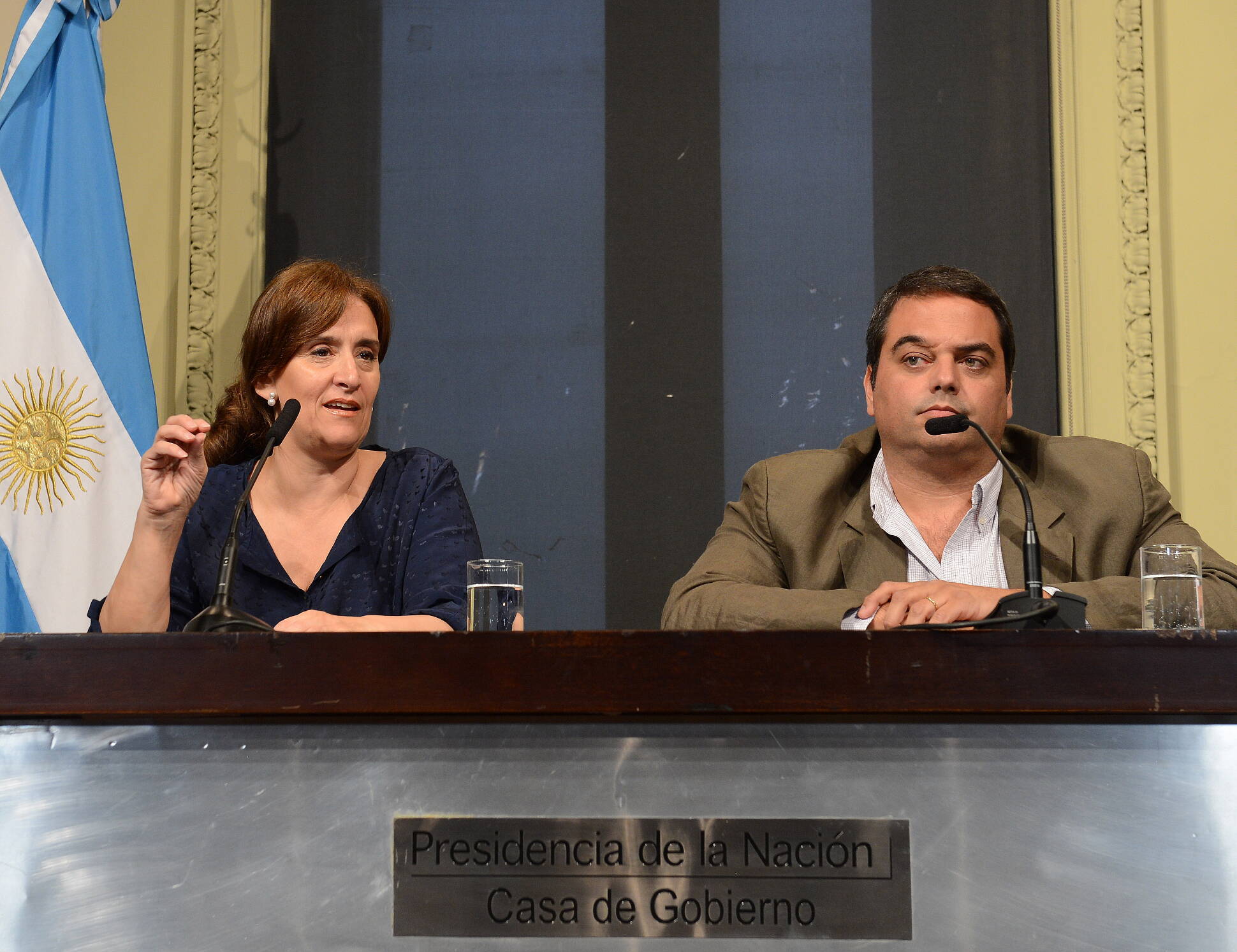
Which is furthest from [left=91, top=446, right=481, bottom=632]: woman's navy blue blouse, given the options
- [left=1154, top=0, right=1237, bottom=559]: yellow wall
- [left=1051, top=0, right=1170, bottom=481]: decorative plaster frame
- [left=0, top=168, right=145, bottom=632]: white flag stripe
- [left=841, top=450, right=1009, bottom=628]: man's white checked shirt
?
[left=1154, top=0, right=1237, bottom=559]: yellow wall

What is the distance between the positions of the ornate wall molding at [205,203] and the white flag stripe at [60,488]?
1.33 ft

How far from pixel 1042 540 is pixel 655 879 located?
1145 millimetres

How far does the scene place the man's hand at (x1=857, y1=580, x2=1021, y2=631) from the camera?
5.15 feet

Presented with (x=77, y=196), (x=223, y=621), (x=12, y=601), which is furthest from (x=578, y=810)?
(x=77, y=196)

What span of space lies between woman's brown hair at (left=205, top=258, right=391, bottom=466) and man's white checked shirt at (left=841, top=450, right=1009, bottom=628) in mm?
995

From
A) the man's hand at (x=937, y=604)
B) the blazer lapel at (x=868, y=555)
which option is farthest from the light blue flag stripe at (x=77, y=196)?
the man's hand at (x=937, y=604)

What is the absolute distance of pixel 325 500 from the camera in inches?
91.5

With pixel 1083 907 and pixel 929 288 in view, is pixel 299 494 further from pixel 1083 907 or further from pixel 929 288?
pixel 1083 907

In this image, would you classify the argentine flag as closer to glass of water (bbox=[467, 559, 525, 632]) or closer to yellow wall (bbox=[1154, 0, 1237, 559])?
glass of water (bbox=[467, 559, 525, 632])

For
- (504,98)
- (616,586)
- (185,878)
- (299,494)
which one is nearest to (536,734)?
(185,878)

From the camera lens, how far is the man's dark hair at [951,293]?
2230 millimetres

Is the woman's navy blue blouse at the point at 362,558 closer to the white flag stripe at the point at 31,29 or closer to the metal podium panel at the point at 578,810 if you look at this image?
the metal podium panel at the point at 578,810

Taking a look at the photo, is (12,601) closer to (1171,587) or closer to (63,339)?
(63,339)

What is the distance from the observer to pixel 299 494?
232 cm
